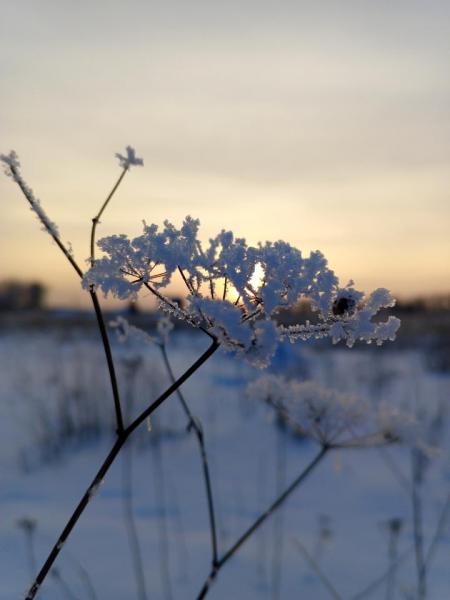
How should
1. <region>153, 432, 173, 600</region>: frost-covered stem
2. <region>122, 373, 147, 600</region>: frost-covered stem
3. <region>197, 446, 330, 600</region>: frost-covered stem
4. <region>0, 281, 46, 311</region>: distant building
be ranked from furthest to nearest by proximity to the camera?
1. <region>0, 281, 46, 311</region>: distant building
2. <region>153, 432, 173, 600</region>: frost-covered stem
3. <region>122, 373, 147, 600</region>: frost-covered stem
4. <region>197, 446, 330, 600</region>: frost-covered stem

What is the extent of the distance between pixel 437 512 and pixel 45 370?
6078 mm

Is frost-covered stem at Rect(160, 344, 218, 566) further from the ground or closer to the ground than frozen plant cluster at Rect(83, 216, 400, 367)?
closer to the ground

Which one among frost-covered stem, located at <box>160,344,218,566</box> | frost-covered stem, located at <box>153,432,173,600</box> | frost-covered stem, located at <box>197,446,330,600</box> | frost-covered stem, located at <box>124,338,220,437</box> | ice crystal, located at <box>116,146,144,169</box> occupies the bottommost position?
frost-covered stem, located at <box>153,432,173,600</box>

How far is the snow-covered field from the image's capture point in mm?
2949

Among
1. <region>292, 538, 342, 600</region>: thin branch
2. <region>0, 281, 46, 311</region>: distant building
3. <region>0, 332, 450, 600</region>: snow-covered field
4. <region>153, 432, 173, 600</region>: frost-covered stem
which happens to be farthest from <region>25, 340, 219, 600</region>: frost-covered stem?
<region>0, 281, 46, 311</region>: distant building

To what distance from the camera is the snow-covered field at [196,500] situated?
9.68ft

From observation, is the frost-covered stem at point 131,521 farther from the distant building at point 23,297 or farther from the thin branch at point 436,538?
the distant building at point 23,297

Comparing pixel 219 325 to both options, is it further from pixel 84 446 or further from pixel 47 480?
pixel 84 446

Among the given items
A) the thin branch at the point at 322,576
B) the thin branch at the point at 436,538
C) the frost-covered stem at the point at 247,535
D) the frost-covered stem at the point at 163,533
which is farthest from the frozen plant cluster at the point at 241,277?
the frost-covered stem at the point at 163,533

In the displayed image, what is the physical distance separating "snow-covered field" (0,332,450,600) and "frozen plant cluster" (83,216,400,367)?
122cm

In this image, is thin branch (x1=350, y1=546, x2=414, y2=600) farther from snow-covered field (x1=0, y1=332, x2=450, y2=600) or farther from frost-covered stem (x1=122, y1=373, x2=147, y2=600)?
frost-covered stem (x1=122, y1=373, x2=147, y2=600)

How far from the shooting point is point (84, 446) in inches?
215

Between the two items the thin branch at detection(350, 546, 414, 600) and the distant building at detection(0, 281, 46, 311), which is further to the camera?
the distant building at detection(0, 281, 46, 311)

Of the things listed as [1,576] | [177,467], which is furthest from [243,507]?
[1,576]
